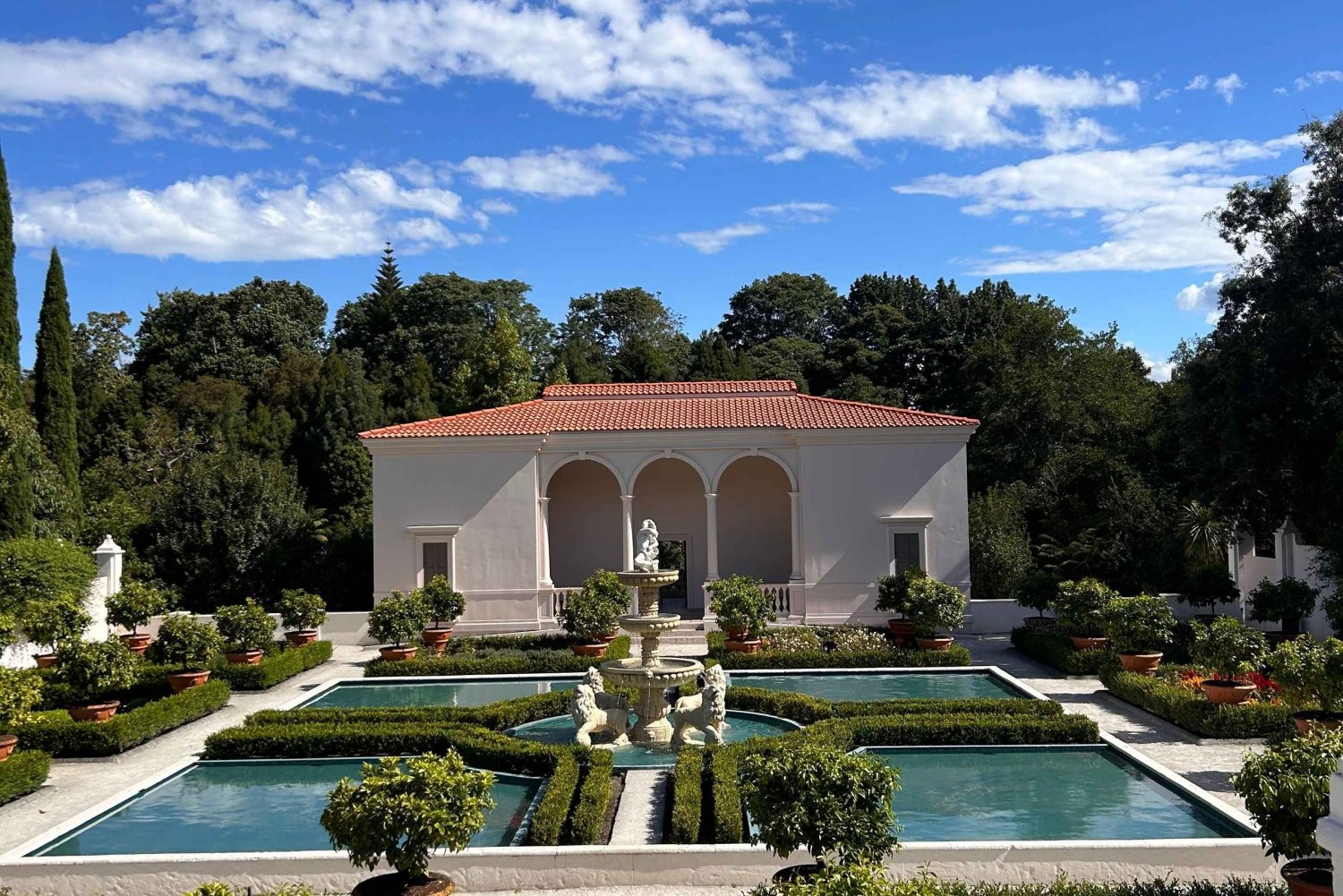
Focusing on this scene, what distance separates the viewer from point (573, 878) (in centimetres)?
1020

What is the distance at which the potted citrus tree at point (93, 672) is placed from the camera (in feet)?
53.7

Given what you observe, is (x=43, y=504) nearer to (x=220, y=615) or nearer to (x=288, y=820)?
(x=220, y=615)

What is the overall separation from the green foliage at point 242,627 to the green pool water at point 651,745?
8.27 meters

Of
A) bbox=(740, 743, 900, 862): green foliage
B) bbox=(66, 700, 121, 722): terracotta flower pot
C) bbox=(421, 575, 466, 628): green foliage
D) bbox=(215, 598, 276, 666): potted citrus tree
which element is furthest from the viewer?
bbox=(421, 575, 466, 628): green foliage

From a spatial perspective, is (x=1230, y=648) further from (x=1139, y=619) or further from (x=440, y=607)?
(x=440, y=607)

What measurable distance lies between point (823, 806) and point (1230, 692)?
10.4 meters

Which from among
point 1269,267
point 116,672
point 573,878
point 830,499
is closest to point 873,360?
point 830,499

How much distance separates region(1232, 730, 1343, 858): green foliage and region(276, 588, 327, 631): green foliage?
70.2 ft

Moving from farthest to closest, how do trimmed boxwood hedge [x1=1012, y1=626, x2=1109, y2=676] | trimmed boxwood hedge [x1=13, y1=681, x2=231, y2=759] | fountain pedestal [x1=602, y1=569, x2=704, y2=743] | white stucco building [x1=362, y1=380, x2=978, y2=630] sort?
white stucco building [x1=362, y1=380, x2=978, y2=630] < trimmed boxwood hedge [x1=1012, y1=626, x2=1109, y2=676] < fountain pedestal [x1=602, y1=569, x2=704, y2=743] < trimmed boxwood hedge [x1=13, y1=681, x2=231, y2=759]

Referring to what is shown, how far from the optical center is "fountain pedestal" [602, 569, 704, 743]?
622 inches

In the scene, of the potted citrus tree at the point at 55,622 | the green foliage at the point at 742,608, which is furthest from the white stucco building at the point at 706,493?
the potted citrus tree at the point at 55,622

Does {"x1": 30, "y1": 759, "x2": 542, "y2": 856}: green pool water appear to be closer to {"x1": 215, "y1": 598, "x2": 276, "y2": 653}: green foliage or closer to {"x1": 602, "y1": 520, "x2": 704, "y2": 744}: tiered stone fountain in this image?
{"x1": 602, "y1": 520, "x2": 704, "y2": 744}: tiered stone fountain

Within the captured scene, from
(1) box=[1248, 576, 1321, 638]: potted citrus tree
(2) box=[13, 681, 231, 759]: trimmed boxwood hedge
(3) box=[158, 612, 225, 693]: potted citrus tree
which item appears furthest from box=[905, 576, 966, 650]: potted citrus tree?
(2) box=[13, 681, 231, 759]: trimmed boxwood hedge

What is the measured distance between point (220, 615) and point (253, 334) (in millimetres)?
37222
